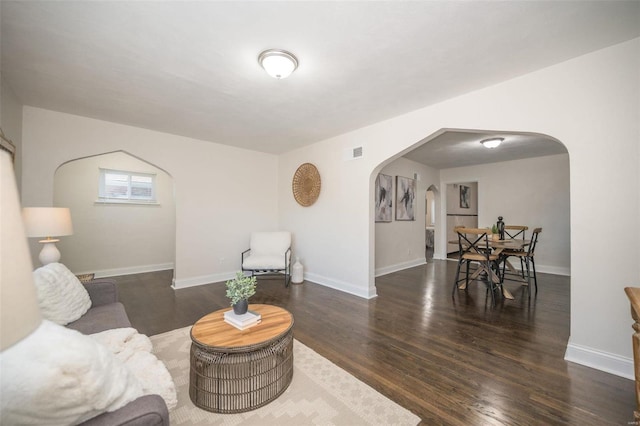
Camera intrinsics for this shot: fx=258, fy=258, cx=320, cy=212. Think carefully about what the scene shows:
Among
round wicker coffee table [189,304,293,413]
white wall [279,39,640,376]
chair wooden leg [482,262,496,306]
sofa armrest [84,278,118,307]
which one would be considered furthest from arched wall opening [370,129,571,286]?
sofa armrest [84,278,118,307]

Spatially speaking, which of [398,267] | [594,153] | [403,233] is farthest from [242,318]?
[403,233]

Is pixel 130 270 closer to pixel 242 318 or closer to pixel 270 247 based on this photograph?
pixel 270 247

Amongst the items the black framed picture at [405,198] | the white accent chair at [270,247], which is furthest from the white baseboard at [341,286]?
the black framed picture at [405,198]

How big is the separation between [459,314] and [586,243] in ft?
4.89

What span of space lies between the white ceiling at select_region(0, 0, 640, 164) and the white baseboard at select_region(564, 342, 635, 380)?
7.87 feet

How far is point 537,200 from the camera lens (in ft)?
18.3

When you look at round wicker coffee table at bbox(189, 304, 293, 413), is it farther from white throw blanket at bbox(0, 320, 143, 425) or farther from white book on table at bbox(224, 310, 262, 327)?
white throw blanket at bbox(0, 320, 143, 425)

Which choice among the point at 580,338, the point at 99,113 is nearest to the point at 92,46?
the point at 99,113

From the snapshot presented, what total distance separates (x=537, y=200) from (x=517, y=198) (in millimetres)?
356

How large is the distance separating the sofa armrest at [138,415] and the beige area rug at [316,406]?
803mm

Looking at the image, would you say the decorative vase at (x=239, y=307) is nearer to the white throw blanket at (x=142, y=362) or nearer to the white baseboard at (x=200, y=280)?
the white throw blanket at (x=142, y=362)

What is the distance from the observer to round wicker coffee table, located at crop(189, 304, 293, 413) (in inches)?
62.5

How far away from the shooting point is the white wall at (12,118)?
248 centimetres

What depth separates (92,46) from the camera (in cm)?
200
